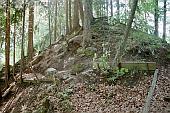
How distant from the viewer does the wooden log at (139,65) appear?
8.58 metres

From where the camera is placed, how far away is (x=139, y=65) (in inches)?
341

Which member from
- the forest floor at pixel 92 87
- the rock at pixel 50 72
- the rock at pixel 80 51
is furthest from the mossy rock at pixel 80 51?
the rock at pixel 50 72

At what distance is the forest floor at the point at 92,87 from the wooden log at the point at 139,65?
0.21 m

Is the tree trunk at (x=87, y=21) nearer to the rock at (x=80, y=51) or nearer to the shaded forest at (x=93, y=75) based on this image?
the shaded forest at (x=93, y=75)

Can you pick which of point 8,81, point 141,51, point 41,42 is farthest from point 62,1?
point 141,51

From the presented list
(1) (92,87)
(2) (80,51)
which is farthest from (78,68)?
(1) (92,87)

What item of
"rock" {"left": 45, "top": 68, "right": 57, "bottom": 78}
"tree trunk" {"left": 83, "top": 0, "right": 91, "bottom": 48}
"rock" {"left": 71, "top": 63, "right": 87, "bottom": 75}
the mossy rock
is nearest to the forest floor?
"rock" {"left": 71, "top": 63, "right": 87, "bottom": 75}

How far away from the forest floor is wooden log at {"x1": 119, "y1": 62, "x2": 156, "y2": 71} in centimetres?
21

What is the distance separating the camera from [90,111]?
6.90m

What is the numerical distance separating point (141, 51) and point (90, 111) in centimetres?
466

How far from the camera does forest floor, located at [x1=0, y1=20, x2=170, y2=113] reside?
7.09 m

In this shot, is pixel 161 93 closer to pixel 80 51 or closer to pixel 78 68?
pixel 78 68

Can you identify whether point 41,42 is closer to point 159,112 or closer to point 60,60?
point 60,60

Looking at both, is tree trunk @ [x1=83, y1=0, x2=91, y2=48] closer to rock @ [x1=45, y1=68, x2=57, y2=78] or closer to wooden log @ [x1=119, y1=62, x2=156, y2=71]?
rock @ [x1=45, y1=68, x2=57, y2=78]
